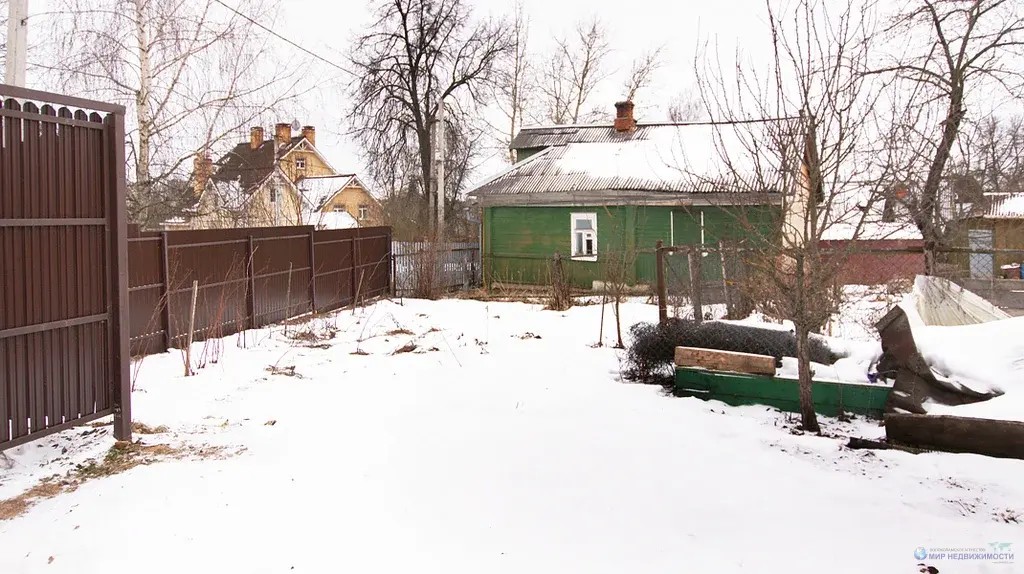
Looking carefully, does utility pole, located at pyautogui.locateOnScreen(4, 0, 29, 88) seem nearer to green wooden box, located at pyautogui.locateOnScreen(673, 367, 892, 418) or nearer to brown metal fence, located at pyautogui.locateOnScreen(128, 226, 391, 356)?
brown metal fence, located at pyautogui.locateOnScreen(128, 226, 391, 356)

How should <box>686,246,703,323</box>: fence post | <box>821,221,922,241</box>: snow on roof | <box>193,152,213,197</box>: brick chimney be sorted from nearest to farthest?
<box>821,221,922,241</box>: snow on roof → <box>686,246,703,323</box>: fence post → <box>193,152,213,197</box>: brick chimney

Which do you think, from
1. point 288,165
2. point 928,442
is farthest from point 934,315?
point 288,165

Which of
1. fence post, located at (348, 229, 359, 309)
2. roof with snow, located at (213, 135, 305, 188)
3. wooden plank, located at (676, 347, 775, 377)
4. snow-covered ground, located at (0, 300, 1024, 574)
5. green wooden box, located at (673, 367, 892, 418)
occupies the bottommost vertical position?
snow-covered ground, located at (0, 300, 1024, 574)

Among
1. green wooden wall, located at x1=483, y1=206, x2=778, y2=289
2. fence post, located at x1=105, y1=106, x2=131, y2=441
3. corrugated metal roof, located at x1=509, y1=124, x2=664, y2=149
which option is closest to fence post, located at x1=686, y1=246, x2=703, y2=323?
fence post, located at x1=105, y1=106, x2=131, y2=441

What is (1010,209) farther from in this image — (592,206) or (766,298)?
(766,298)

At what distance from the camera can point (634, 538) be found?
11.4 ft

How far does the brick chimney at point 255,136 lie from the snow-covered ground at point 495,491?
7.57 metres

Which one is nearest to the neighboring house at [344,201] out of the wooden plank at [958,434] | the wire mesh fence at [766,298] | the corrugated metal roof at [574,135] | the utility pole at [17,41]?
the corrugated metal roof at [574,135]

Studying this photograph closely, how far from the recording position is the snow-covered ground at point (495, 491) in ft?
10.7

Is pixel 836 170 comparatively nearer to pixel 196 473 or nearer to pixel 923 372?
pixel 923 372

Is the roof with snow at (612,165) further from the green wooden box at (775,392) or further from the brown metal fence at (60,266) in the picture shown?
the brown metal fence at (60,266)

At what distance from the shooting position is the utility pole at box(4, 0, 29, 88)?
6426mm

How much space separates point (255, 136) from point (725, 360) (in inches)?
414

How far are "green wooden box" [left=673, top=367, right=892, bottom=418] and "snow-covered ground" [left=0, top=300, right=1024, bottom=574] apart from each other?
6.1 inches
